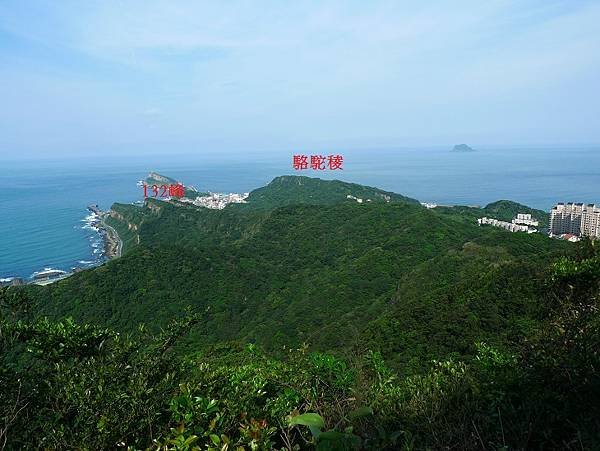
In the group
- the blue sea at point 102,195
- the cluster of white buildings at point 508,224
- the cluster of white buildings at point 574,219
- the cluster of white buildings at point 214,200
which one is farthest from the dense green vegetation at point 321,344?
the cluster of white buildings at point 214,200

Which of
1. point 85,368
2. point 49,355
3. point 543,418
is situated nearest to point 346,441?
point 543,418

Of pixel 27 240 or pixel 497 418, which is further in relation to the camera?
pixel 27 240

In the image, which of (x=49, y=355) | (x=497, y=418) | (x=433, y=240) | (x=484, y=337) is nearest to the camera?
(x=497, y=418)

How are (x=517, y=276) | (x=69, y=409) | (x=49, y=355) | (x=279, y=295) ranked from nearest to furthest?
1. (x=69, y=409)
2. (x=49, y=355)
3. (x=517, y=276)
4. (x=279, y=295)

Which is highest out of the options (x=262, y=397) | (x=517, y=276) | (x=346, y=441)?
(x=346, y=441)

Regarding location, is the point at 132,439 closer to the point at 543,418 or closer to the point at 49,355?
the point at 49,355

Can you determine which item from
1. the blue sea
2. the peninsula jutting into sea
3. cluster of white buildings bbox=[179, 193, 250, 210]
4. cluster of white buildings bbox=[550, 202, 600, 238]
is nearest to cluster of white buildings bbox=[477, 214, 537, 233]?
the peninsula jutting into sea

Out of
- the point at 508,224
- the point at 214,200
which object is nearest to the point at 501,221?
the point at 508,224
